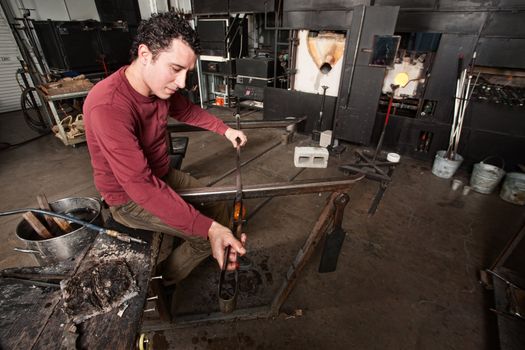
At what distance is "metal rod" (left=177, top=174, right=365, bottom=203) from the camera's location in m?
1.38

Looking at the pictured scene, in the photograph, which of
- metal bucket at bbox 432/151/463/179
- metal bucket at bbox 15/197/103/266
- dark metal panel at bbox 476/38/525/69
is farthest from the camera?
metal bucket at bbox 432/151/463/179

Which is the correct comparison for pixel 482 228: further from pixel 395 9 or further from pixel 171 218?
pixel 171 218

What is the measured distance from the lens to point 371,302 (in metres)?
2.01

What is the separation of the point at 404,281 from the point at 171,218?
202cm

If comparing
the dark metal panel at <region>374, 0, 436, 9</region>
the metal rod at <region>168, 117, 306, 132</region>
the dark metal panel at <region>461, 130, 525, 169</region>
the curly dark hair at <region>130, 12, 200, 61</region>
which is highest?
the dark metal panel at <region>374, 0, 436, 9</region>

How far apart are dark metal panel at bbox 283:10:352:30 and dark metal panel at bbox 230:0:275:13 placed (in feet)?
1.42

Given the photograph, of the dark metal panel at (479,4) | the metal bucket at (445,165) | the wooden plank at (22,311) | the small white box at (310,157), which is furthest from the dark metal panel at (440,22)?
the wooden plank at (22,311)

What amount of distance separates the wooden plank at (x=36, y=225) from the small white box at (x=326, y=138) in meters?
3.72

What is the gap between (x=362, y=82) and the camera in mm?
3861

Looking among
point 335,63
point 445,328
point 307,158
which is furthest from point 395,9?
point 445,328

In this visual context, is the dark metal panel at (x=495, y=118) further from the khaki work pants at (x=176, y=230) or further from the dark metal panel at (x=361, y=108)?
the khaki work pants at (x=176, y=230)

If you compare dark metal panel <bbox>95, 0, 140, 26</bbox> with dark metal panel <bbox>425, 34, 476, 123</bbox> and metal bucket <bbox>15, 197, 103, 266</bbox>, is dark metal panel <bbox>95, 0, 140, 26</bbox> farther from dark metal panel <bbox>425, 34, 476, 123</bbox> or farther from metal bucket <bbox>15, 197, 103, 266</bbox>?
dark metal panel <bbox>425, 34, 476, 123</bbox>

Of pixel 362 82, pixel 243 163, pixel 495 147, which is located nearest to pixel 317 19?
pixel 362 82

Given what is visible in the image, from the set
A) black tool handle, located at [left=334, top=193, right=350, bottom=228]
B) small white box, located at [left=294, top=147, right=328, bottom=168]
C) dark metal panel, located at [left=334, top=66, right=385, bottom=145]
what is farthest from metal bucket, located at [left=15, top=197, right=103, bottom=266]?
dark metal panel, located at [left=334, top=66, right=385, bottom=145]
